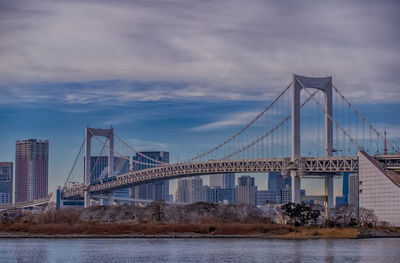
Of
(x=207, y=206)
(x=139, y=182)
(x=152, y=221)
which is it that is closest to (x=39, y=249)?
(x=152, y=221)

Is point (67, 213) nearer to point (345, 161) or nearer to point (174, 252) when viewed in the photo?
point (345, 161)

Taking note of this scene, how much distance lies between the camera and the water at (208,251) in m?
48.4

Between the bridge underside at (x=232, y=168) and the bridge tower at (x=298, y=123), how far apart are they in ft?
3.38

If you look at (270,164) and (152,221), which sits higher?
(270,164)

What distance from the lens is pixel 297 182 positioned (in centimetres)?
7956

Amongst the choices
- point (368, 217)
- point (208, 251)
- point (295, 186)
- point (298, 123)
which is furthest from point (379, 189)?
point (208, 251)

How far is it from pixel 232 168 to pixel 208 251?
34.9 meters

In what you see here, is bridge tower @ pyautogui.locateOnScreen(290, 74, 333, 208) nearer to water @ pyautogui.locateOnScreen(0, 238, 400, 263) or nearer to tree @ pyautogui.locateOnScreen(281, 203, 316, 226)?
tree @ pyautogui.locateOnScreen(281, 203, 316, 226)

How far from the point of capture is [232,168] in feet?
291

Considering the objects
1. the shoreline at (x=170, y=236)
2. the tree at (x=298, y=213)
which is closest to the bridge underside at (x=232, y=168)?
the tree at (x=298, y=213)

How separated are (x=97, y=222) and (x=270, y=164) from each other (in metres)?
18.3

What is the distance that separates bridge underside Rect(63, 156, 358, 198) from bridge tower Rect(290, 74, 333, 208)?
1.03 meters

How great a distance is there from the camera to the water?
48406 millimetres

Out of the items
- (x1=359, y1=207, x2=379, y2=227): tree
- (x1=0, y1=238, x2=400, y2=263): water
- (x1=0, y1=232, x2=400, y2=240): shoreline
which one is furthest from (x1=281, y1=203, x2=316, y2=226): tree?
(x1=0, y1=238, x2=400, y2=263): water
